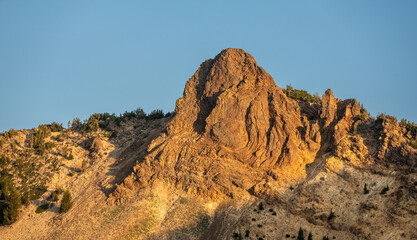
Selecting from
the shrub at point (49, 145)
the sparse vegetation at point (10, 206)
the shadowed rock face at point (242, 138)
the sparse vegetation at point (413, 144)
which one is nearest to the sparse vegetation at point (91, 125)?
the shrub at point (49, 145)

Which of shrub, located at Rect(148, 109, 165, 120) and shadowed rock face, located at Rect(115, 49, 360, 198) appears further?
shrub, located at Rect(148, 109, 165, 120)

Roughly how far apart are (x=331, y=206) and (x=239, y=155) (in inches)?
435

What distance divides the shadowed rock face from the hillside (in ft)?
0.40

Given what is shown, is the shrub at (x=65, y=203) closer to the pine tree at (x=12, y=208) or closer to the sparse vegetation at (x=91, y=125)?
the pine tree at (x=12, y=208)

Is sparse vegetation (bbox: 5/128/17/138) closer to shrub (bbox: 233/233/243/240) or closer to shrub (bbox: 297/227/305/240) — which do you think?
shrub (bbox: 233/233/243/240)

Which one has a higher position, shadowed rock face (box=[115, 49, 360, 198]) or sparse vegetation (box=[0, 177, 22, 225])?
shadowed rock face (box=[115, 49, 360, 198])

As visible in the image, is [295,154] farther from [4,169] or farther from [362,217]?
[4,169]

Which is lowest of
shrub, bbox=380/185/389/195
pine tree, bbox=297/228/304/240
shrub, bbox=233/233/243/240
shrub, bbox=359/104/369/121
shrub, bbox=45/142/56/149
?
shrub, bbox=233/233/243/240

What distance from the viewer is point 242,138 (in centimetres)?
5041

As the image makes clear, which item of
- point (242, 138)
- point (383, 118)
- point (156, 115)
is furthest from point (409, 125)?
point (156, 115)

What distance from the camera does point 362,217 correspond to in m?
42.2

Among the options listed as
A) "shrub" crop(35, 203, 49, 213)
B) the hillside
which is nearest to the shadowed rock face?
the hillside

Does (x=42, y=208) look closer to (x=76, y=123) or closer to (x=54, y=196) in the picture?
(x=54, y=196)

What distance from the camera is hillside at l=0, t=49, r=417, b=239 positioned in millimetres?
43156
